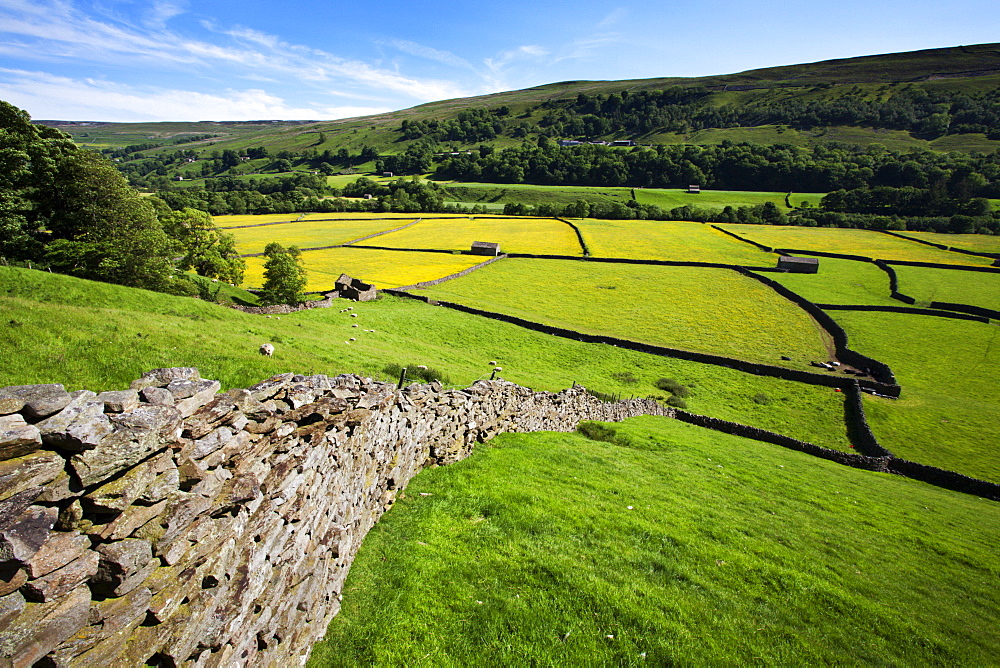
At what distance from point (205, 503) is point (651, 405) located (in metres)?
27.2

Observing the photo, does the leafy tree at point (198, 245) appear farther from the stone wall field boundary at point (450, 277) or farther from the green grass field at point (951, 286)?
the green grass field at point (951, 286)

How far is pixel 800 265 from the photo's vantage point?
71.9 meters

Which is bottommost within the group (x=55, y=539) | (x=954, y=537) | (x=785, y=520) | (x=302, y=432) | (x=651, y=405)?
(x=651, y=405)

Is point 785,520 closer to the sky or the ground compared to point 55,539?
closer to the ground

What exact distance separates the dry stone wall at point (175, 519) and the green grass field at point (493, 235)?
74957 millimetres

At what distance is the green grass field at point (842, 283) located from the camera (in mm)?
58344

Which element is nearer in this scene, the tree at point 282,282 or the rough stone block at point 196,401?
the rough stone block at point 196,401

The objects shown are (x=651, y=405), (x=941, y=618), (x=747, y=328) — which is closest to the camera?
(x=941, y=618)

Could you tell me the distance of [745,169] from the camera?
164750mm

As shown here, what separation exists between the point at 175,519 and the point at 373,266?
6506 centimetres

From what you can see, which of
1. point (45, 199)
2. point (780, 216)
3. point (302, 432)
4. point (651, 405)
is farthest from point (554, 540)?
point (780, 216)

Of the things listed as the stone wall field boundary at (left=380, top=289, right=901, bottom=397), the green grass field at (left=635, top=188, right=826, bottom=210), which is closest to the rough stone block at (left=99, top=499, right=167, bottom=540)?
the stone wall field boundary at (left=380, top=289, right=901, bottom=397)

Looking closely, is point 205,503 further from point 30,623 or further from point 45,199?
point 45,199

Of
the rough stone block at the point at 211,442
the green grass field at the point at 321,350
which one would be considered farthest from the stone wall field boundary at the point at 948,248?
the rough stone block at the point at 211,442
